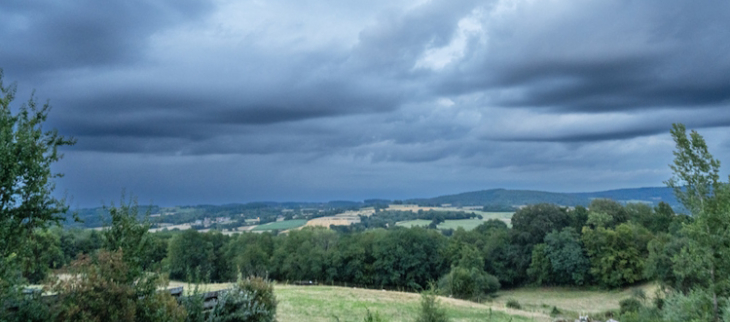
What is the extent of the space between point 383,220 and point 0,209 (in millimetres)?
127352

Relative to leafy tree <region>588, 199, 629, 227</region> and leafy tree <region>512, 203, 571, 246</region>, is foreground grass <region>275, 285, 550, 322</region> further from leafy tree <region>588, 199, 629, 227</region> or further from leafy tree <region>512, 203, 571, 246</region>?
leafy tree <region>588, 199, 629, 227</region>

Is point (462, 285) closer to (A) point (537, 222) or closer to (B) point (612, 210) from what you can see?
(A) point (537, 222)

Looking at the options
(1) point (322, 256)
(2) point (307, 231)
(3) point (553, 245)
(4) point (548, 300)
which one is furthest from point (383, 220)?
(4) point (548, 300)

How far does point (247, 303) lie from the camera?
1338cm

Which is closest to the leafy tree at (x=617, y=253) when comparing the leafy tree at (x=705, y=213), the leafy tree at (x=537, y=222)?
the leafy tree at (x=537, y=222)

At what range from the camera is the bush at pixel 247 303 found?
1295cm

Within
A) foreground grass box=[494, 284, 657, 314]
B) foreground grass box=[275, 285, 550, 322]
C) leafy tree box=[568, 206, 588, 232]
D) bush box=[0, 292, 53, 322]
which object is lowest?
foreground grass box=[494, 284, 657, 314]

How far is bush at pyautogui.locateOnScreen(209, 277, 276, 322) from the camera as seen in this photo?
12945 mm

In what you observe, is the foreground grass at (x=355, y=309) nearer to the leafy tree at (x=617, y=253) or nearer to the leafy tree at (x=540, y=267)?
the leafy tree at (x=617, y=253)

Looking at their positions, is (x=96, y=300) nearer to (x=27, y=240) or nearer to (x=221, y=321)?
(x=27, y=240)

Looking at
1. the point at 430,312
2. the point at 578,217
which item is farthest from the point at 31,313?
the point at 578,217

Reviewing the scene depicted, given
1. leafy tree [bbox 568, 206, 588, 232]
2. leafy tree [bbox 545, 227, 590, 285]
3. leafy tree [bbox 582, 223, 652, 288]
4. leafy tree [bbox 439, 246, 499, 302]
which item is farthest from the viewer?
leafy tree [bbox 568, 206, 588, 232]

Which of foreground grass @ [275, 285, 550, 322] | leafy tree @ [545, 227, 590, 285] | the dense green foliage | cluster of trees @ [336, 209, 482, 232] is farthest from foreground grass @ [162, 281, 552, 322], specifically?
cluster of trees @ [336, 209, 482, 232]

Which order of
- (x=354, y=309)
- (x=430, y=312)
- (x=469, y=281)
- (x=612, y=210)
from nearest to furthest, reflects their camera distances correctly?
(x=430, y=312), (x=354, y=309), (x=469, y=281), (x=612, y=210)
